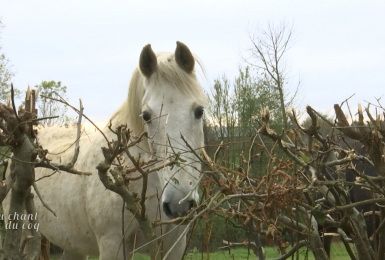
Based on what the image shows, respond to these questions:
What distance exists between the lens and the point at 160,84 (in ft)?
15.3

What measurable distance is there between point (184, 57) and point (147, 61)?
31cm

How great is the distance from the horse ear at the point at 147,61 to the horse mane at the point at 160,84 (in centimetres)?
4

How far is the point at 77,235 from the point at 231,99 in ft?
65.6

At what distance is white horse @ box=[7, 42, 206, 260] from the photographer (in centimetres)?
428

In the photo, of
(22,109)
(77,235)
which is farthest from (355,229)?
(77,235)

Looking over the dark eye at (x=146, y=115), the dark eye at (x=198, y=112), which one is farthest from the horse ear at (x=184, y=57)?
the dark eye at (x=146, y=115)

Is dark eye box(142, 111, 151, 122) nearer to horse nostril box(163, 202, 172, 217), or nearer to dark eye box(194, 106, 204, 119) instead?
dark eye box(194, 106, 204, 119)

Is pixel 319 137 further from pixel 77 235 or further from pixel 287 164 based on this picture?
pixel 77 235

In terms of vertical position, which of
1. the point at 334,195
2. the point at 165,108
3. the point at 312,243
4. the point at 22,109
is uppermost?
the point at 165,108

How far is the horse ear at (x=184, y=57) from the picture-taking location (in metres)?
4.93

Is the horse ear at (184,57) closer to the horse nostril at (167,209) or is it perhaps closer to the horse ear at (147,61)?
the horse ear at (147,61)

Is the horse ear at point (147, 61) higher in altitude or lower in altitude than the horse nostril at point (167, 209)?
higher

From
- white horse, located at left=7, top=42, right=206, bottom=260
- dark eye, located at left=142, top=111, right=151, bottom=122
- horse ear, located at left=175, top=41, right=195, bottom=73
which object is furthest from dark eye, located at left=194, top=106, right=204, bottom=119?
horse ear, located at left=175, top=41, right=195, bottom=73

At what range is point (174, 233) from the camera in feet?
14.9
